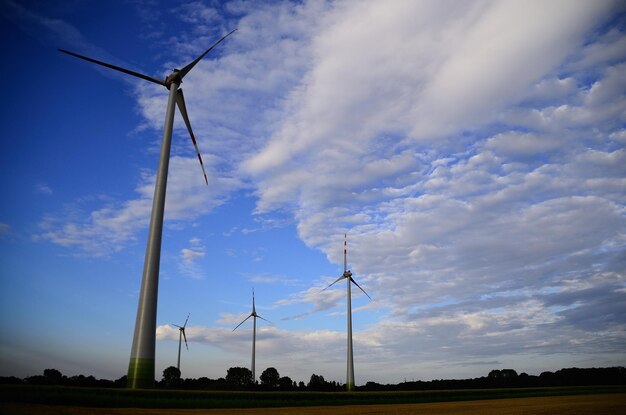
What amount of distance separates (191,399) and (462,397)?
204 feet

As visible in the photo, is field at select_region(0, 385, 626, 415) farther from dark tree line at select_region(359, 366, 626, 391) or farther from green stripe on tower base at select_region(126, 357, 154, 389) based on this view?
dark tree line at select_region(359, 366, 626, 391)

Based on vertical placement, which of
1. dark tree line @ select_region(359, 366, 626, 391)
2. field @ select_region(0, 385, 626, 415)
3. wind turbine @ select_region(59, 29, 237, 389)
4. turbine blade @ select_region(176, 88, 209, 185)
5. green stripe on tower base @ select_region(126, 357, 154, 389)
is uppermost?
turbine blade @ select_region(176, 88, 209, 185)

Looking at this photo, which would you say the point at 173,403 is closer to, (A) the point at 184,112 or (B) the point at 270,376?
(A) the point at 184,112

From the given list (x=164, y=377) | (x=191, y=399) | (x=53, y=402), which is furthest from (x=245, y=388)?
(x=164, y=377)

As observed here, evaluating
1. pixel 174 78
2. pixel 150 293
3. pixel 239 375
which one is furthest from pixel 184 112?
pixel 239 375

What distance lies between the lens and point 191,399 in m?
45.1

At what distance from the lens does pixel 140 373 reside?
3878 centimetres

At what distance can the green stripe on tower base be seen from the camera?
126 feet

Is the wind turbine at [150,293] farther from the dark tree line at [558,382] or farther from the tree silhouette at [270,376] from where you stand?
the tree silhouette at [270,376]

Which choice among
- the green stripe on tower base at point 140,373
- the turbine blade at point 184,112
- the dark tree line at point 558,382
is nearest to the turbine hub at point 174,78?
the turbine blade at point 184,112

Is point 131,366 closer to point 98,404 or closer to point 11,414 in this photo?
point 98,404

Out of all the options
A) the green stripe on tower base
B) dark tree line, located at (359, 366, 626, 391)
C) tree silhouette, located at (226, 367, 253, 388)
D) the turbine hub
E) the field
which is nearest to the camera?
the field

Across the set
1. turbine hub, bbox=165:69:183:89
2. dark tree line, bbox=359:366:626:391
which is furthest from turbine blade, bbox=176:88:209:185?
dark tree line, bbox=359:366:626:391

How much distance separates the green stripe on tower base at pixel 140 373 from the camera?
38.5 metres
